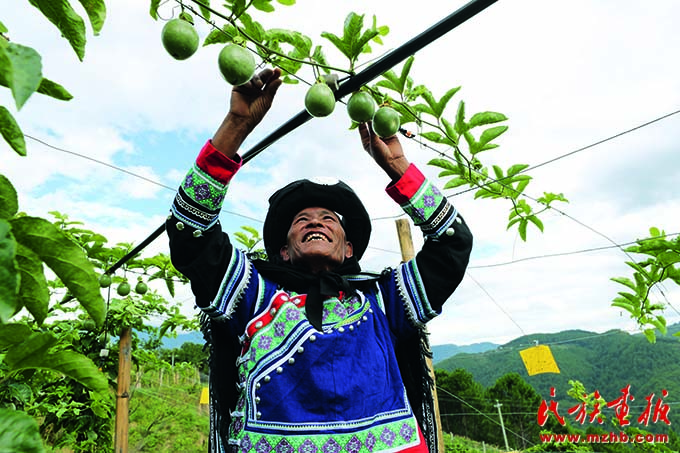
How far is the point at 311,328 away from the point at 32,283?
41.0 inches

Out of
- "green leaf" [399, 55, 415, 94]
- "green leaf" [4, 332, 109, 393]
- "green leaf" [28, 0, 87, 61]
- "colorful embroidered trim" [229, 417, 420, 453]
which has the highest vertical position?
"green leaf" [399, 55, 415, 94]

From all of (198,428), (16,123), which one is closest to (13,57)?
(16,123)

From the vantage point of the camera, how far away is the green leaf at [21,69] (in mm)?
464

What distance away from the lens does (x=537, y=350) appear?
15.0 ft

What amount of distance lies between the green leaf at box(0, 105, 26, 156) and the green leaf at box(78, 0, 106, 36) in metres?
0.22

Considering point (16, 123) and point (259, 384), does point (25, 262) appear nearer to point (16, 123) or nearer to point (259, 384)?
point (16, 123)

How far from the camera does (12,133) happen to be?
1.95 ft

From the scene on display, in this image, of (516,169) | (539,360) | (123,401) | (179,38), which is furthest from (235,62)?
(539,360)

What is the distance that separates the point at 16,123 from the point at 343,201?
1.40m

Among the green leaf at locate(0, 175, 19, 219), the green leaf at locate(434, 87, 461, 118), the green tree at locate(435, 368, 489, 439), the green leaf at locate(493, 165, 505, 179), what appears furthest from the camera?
the green tree at locate(435, 368, 489, 439)

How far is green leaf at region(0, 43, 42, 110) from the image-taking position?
0.46 meters

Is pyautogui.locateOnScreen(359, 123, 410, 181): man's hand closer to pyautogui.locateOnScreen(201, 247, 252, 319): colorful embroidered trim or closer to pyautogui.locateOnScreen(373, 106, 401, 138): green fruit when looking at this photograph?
pyautogui.locateOnScreen(373, 106, 401, 138): green fruit

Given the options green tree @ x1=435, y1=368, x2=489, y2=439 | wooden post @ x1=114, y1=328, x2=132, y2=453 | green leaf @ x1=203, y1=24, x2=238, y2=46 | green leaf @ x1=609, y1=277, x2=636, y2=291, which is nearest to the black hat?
green leaf @ x1=203, y1=24, x2=238, y2=46

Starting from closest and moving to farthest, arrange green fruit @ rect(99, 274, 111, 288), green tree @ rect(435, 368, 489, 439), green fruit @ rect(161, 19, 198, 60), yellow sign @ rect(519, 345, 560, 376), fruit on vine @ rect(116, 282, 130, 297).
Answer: green fruit @ rect(161, 19, 198, 60)
green fruit @ rect(99, 274, 111, 288)
yellow sign @ rect(519, 345, 560, 376)
fruit on vine @ rect(116, 282, 130, 297)
green tree @ rect(435, 368, 489, 439)
